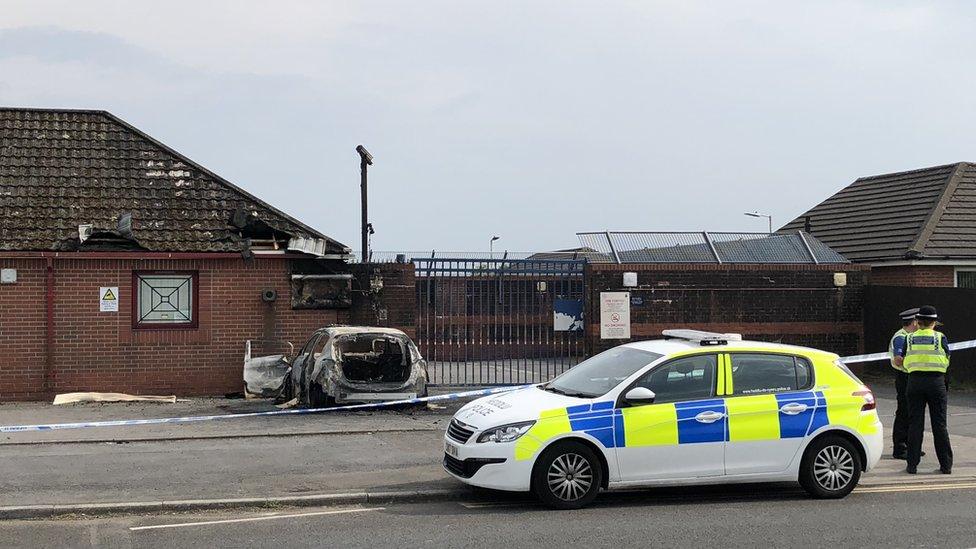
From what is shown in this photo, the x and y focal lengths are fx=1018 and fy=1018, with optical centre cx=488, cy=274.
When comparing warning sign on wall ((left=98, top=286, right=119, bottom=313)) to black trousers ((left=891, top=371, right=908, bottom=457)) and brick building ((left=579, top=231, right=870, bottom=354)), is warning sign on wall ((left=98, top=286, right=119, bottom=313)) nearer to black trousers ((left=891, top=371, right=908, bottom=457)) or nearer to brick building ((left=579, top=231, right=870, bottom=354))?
brick building ((left=579, top=231, right=870, bottom=354))

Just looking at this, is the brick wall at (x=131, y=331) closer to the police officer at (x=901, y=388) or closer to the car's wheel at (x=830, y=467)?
the police officer at (x=901, y=388)

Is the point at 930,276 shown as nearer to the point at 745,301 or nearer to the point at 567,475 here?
the point at 745,301

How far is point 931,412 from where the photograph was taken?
10.5 m

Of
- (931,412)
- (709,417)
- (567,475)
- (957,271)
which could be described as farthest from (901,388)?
(957,271)

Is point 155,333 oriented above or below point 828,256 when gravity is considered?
below

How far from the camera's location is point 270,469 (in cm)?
1059

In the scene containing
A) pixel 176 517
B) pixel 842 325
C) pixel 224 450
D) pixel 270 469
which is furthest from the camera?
pixel 842 325

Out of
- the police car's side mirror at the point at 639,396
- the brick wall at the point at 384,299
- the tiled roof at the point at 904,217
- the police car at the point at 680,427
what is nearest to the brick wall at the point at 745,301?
the tiled roof at the point at 904,217

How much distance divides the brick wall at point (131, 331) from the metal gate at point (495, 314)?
5.27 feet

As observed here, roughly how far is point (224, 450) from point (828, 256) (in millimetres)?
13213

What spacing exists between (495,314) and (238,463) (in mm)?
7062

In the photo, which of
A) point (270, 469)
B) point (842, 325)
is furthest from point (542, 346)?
point (270, 469)

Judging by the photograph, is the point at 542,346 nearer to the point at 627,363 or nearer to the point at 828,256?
the point at 828,256

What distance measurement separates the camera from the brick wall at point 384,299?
17281mm
